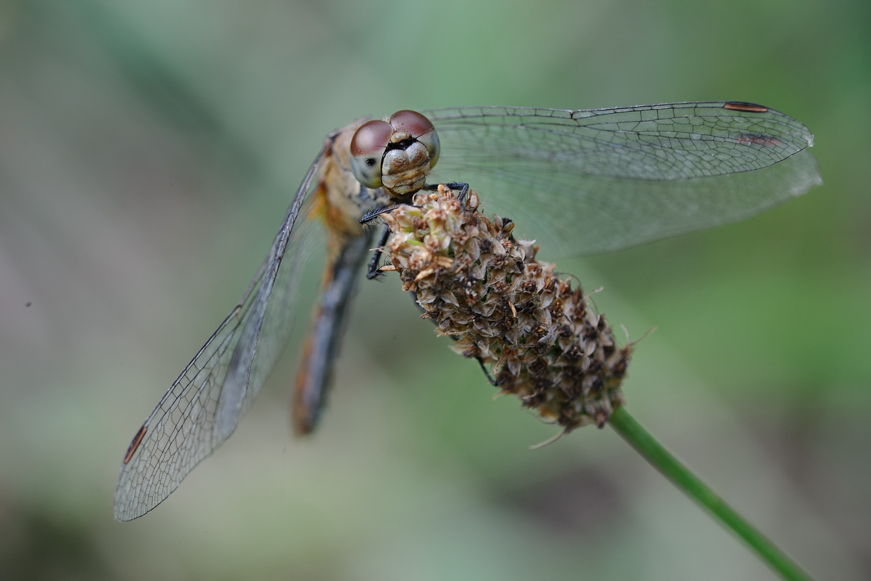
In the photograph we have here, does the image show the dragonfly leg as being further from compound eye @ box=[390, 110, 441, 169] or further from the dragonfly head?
compound eye @ box=[390, 110, 441, 169]

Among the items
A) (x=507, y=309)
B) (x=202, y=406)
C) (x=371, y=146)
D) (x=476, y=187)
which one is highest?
(x=476, y=187)

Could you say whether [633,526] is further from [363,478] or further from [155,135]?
[155,135]

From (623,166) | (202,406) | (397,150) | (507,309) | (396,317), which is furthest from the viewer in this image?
(396,317)

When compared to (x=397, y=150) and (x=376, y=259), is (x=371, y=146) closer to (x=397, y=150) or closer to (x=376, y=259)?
(x=397, y=150)

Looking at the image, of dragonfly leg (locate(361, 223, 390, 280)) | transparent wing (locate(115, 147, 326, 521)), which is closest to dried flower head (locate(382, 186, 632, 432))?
dragonfly leg (locate(361, 223, 390, 280))

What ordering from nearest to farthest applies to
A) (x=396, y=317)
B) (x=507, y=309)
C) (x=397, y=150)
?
(x=507, y=309), (x=397, y=150), (x=396, y=317)

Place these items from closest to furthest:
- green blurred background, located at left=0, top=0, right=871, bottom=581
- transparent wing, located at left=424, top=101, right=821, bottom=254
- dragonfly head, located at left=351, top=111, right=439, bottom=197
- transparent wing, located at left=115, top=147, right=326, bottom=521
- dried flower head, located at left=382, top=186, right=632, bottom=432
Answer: dried flower head, located at left=382, top=186, right=632, bottom=432
transparent wing, located at left=115, top=147, right=326, bottom=521
dragonfly head, located at left=351, top=111, right=439, bottom=197
transparent wing, located at left=424, top=101, right=821, bottom=254
green blurred background, located at left=0, top=0, right=871, bottom=581

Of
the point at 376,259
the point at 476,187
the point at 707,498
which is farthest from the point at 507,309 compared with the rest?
the point at 476,187
